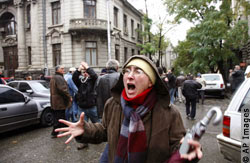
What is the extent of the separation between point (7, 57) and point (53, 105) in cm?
2350

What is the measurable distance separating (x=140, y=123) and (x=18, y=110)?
5.47 metres

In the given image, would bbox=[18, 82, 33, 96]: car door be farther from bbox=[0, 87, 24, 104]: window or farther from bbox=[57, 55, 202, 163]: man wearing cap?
bbox=[57, 55, 202, 163]: man wearing cap

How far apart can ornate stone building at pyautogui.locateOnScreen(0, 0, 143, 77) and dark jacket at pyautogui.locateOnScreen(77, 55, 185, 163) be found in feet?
56.0

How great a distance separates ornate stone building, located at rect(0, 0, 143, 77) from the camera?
1922cm

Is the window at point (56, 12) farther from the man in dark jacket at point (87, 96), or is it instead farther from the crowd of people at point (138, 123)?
the crowd of people at point (138, 123)

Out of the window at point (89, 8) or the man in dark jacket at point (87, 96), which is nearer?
the man in dark jacket at point (87, 96)

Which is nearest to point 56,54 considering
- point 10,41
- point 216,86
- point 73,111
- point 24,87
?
point 10,41

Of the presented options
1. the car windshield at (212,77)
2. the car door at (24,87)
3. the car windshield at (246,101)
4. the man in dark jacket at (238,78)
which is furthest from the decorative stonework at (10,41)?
the car windshield at (246,101)

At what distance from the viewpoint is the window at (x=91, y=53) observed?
65.0 ft

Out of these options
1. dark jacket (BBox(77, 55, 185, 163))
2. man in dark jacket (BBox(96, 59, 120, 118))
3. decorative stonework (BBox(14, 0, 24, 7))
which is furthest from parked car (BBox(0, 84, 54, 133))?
decorative stonework (BBox(14, 0, 24, 7))

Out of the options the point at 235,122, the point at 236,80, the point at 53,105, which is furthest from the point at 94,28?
the point at 235,122

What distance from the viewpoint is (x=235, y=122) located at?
3043 millimetres

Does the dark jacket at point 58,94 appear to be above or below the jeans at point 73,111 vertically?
above

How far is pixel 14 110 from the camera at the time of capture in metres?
5.82
